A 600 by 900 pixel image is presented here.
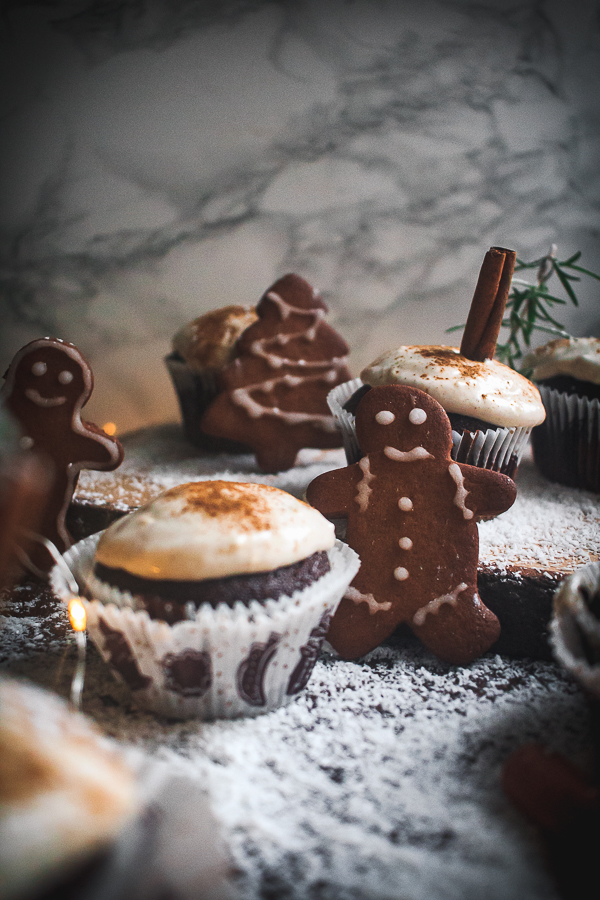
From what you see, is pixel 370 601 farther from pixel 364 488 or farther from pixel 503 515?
pixel 503 515

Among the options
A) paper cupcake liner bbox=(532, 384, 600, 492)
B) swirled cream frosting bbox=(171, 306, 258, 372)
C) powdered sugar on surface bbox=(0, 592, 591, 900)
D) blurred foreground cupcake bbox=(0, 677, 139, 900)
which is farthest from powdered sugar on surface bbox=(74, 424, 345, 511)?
blurred foreground cupcake bbox=(0, 677, 139, 900)

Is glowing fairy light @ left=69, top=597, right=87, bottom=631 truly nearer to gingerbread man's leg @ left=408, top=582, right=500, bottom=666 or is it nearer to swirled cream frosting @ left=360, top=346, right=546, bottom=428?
gingerbread man's leg @ left=408, top=582, right=500, bottom=666

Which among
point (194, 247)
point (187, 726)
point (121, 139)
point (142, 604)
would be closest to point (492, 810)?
point (187, 726)

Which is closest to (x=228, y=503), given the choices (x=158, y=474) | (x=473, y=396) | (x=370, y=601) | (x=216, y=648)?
(x=216, y=648)

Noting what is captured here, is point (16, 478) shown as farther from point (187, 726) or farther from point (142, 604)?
point (187, 726)

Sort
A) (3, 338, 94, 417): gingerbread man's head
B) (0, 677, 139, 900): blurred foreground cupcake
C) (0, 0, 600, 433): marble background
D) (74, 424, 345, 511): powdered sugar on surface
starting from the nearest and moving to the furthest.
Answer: (0, 677, 139, 900): blurred foreground cupcake, (3, 338, 94, 417): gingerbread man's head, (74, 424, 345, 511): powdered sugar on surface, (0, 0, 600, 433): marble background

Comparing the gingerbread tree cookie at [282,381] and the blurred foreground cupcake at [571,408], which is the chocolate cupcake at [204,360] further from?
the blurred foreground cupcake at [571,408]
